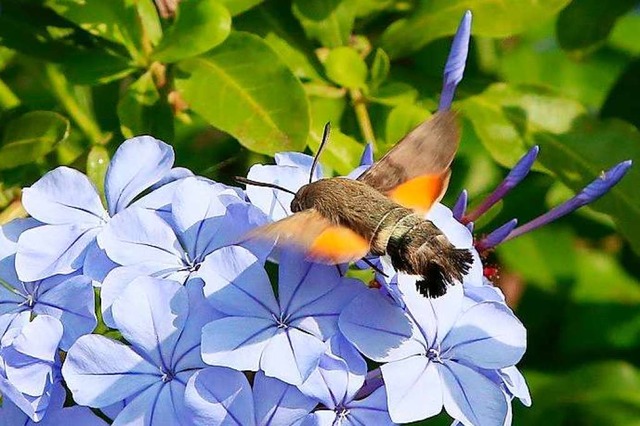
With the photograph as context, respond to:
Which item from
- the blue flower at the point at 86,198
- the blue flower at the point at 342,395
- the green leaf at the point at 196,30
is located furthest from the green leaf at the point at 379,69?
the blue flower at the point at 342,395

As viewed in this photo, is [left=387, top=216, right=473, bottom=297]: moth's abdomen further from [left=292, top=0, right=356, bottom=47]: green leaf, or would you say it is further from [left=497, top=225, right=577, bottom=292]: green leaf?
[left=497, top=225, right=577, bottom=292]: green leaf

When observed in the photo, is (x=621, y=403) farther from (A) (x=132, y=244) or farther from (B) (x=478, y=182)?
(A) (x=132, y=244)

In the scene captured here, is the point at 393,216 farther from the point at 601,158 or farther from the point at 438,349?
the point at 601,158

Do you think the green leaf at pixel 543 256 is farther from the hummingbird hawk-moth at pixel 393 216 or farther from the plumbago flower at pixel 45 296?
the plumbago flower at pixel 45 296

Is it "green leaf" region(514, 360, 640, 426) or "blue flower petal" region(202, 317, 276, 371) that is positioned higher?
"blue flower petal" region(202, 317, 276, 371)

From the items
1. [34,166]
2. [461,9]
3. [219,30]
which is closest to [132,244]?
[219,30]

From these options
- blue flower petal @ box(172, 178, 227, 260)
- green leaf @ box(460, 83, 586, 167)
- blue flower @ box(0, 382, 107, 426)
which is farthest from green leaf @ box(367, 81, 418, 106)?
blue flower @ box(0, 382, 107, 426)
